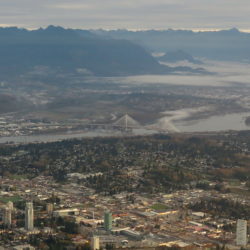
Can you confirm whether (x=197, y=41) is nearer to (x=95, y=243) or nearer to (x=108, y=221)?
(x=108, y=221)

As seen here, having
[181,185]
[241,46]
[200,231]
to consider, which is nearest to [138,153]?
[181,185]

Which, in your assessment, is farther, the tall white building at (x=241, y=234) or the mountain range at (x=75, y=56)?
the mountain range at (x=75, y=56)

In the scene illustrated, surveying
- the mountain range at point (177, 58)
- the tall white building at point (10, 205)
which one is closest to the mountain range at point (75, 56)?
the mountain range at point (177, 58)

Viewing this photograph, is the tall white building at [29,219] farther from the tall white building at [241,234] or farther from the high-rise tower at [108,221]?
the tall white building at [241,234]

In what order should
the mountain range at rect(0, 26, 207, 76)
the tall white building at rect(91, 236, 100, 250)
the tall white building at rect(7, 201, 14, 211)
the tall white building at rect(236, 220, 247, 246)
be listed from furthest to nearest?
the mountain range at rect(0, 26, 207, 76) → the tall white building at rect(7, 201, 14, 211) → the tall white building at rect(236, 220, 247, 246) → the tall white building at rect(91, 236, 100, 250)

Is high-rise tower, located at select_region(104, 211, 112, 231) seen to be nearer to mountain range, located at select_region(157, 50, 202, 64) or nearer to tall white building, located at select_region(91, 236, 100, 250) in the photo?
tall white building, located at select_region(91, 236, 100, 250)

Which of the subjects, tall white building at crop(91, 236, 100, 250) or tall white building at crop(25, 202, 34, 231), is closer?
tall white building at crop(91, 236, 100, 250)

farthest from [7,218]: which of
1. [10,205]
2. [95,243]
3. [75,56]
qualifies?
[75,56]

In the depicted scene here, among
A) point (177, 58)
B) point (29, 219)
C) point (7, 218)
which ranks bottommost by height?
point (7, 218)

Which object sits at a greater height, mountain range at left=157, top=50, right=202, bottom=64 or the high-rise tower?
mountain range at left=157, top=50, right=202, bottom=64

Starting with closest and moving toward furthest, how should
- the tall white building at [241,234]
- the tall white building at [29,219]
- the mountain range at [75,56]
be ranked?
the tall white building at [241,234], the tall white building at [29,219], the mountain range at [75,56]

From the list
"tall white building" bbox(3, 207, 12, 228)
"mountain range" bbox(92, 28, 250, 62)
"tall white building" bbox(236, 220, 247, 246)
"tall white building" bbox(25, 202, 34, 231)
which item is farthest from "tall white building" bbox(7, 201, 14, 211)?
"mountain range" bbox(92, 28, 250, 62)

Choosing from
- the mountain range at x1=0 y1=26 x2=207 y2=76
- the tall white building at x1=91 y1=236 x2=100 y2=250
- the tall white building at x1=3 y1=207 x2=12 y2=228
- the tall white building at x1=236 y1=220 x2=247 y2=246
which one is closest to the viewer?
the tall white building at x1=91 y1=236 x2=100 y2=250
